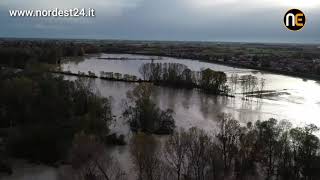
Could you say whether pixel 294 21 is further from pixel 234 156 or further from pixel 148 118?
pixel 148 118

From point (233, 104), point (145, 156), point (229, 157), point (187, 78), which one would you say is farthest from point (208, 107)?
point (145, 156)

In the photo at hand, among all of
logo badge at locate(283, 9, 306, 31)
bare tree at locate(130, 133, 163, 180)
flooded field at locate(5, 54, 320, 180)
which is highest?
logo badge at locate(283, 9, 306, 31)

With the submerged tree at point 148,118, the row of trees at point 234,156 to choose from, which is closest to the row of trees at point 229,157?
the row of trees at point 234,156

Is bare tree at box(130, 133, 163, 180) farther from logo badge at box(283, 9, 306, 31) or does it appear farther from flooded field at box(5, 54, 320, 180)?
logo badge at box(283, 9, 306, 31)

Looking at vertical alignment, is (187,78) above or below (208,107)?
above

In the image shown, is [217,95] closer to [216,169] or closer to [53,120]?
[53,120]

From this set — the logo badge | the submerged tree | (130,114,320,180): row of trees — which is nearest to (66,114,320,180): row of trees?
(130,114,320,180): row of trees

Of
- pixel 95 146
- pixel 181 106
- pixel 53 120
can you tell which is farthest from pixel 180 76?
pixel 95 146

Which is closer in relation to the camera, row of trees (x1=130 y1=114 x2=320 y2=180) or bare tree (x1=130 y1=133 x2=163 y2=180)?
bare tree (x1=130 y1=133 x2=163 y2=180)
